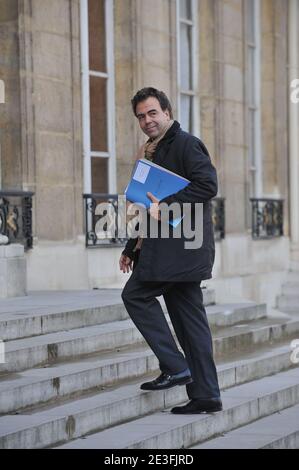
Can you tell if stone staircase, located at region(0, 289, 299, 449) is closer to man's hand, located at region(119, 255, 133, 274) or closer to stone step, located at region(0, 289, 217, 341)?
stone step, located at region(0, 289, 217, 341)

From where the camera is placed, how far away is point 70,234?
11.2m

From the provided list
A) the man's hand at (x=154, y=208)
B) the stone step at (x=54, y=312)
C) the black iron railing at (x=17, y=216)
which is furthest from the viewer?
the black iron railing at (x=17, y=216)

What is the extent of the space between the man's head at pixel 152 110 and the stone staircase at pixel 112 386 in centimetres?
152

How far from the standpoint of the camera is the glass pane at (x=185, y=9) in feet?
45.2

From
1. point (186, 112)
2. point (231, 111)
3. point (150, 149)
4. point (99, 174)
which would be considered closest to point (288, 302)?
point (231, 111)

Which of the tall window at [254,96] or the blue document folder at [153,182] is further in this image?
the tall window at [254,96]

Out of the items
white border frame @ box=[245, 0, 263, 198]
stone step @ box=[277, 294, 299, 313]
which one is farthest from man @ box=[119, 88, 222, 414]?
white border frame @ box=[245, 0, 263, 198]

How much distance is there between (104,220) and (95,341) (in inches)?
162

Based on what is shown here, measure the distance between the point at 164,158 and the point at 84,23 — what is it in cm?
587

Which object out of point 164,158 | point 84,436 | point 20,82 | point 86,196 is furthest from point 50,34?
point 84,436

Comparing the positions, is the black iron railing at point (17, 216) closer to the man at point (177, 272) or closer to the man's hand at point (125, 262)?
the man's hand at point (125, 262)

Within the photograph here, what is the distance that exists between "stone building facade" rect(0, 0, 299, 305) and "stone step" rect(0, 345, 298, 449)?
3.81m

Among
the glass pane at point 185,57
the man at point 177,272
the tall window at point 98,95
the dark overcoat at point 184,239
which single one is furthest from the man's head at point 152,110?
the glass pane at point 185,57

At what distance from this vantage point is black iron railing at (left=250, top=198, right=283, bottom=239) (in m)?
15.3
